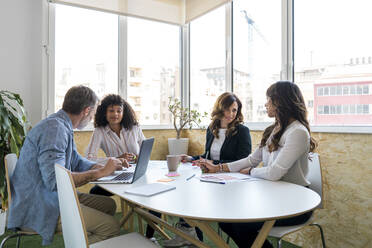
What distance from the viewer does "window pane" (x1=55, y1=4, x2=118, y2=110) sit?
3303 millimetres

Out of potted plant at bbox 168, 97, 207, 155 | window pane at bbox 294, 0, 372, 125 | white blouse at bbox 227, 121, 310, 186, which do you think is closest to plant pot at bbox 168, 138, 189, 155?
potted plant at bbox 168, 97, 207, 155

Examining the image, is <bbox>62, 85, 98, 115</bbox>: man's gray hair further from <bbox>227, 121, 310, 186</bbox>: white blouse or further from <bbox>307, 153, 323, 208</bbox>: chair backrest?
<bbox>307, 153, 323, 208</bbox>: chair backrest

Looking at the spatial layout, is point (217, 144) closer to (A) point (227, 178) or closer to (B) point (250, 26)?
(A) point (227, 178)

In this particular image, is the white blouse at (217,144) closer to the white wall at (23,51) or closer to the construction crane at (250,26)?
the construction crane at (250,26)

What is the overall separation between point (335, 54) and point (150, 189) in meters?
1.89

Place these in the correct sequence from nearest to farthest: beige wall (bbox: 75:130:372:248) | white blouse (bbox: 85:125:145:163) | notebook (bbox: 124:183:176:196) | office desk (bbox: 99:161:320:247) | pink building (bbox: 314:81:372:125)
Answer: office desk (bbox: 99:161:320:247) < notebook (bbox: 124:183:176:196) < beige wall (bbox: 75:130:372:248) < pink building (bbox: 314:81:372:125) < white blouse (bbox: 85:125:145:163)

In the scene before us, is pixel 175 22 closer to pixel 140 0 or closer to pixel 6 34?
pixel 140 0

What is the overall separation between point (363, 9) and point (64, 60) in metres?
3.07

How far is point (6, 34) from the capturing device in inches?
119

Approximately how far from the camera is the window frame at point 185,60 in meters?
2.62

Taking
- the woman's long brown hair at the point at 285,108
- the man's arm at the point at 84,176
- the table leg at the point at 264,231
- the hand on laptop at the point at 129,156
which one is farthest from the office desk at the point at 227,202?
the hand on laptop at the point at 129,156

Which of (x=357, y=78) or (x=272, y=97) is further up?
(x=357, y=78)

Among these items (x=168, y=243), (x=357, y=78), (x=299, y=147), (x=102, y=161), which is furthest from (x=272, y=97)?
(x=102, y=161)

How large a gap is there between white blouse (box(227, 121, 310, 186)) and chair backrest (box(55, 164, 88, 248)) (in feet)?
3.56
